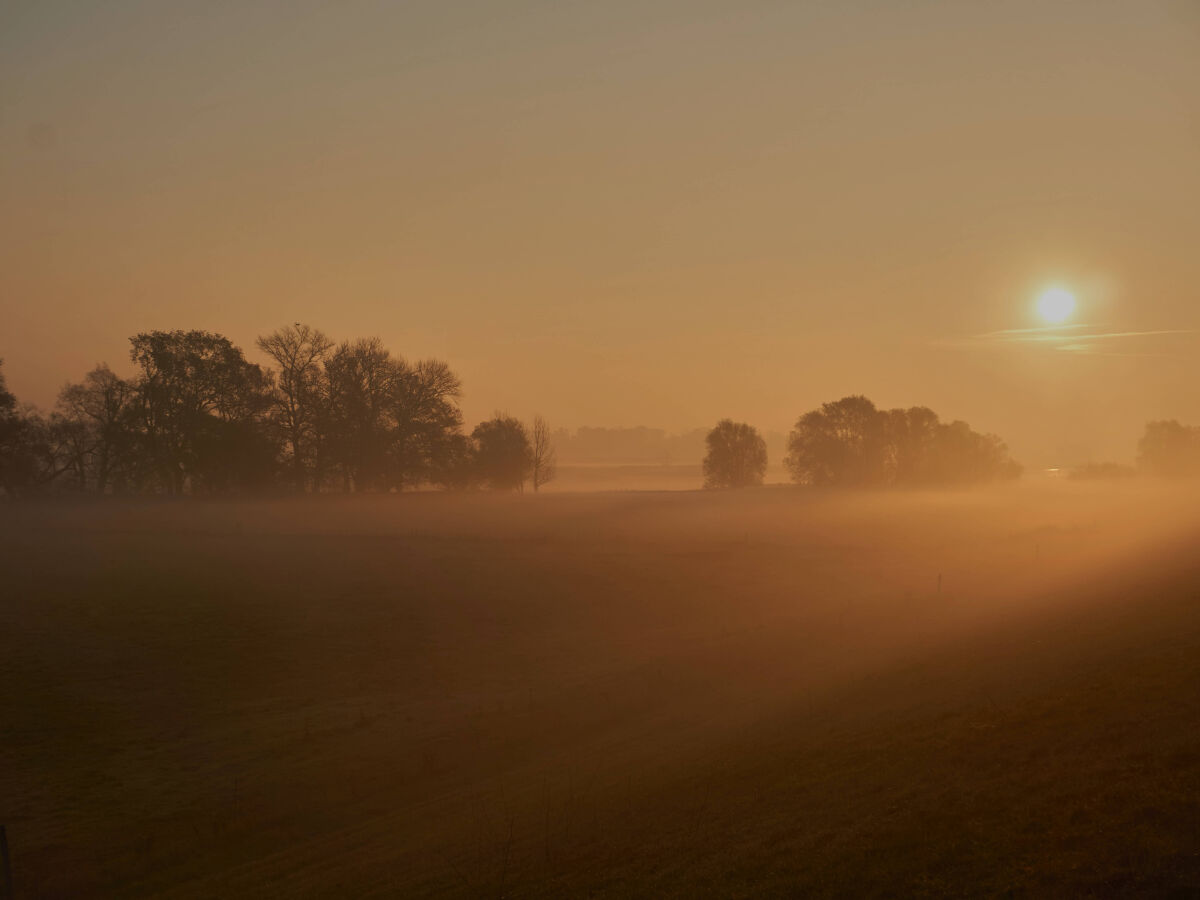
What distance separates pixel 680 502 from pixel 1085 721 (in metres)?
71.5

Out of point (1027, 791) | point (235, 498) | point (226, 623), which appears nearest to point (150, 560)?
point (226, 623)

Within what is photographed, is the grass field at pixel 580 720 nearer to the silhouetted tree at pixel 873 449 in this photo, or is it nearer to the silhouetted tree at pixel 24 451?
the silhouetted tree at pixel 24 451

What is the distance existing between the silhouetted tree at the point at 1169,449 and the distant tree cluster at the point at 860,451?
1790 inches

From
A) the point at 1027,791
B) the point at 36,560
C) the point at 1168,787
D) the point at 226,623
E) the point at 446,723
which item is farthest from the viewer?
the point at 36,560

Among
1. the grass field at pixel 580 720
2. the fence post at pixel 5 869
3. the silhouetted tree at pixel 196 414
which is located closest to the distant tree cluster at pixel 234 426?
the silhouetted tree at pixel 196 414

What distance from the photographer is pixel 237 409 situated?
62.2m

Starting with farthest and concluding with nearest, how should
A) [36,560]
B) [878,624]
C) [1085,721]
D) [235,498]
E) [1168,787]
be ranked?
[235,498], [36,560], [878,624], [1085,721], [1168,787]

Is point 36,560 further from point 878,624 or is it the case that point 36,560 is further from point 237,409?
point 878,624

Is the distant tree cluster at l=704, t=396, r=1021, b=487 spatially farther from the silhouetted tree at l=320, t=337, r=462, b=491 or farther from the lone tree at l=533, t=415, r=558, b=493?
the silhouetted tree at l=320, t=337, r=462, b=491

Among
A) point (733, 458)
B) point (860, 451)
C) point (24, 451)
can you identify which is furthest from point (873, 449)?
point (24, 451)

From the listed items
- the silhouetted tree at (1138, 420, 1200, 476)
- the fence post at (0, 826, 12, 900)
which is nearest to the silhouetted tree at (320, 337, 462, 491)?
the fence post at (0, 826, 12, 900)

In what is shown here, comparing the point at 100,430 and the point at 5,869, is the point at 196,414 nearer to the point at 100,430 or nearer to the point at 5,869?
the point at 100,430

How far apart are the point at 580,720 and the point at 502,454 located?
65226mm

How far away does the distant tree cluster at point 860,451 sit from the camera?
4407 inches
